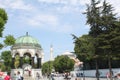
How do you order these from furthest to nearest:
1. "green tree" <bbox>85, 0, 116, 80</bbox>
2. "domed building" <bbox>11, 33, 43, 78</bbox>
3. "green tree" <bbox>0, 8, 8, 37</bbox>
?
"domed building" <bbox>11, 33, 43, 78</bbox>, "green tree" <bbox>85, 0, 116, 80</bbox>, "green tree" <bbox>0, 8, 8, 37</bbox>

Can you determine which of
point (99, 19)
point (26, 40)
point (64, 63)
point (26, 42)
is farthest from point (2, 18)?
point (64, 63)

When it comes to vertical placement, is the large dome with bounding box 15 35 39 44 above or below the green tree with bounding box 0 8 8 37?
above

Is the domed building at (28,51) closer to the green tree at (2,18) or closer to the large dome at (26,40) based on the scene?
the large dome at (26,40)

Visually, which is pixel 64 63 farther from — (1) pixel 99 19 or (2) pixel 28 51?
(1) pixel 99 19

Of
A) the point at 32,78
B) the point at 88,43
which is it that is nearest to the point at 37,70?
the point at 32,78

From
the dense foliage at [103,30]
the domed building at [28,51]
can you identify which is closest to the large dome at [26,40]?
the domed building at [28,51]

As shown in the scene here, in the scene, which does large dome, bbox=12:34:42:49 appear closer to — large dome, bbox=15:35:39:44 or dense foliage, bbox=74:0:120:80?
large dome, bbox=15:35:39:44

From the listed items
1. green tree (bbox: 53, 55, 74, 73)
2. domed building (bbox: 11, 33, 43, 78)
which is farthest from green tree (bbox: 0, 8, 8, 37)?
green tree (bbox: 53, 55, 74, 73)

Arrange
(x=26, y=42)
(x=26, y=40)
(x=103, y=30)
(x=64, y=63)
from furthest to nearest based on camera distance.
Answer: (x=64, y=63) → (x=26, y=40) → (x=26, y=42) → (x=103, y=30)

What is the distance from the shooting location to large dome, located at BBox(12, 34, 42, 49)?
60.9m

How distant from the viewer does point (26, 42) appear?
61.2 meters

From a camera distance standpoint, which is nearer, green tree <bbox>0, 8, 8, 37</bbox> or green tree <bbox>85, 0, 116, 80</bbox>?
green tree <bbox>0, 8, 8, 37</bbox>

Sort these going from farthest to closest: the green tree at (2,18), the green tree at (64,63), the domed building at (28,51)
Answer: the green tree at (64,63) → the domed building at (28,51) → the green tree at (2,18)

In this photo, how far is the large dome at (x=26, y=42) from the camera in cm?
6091
